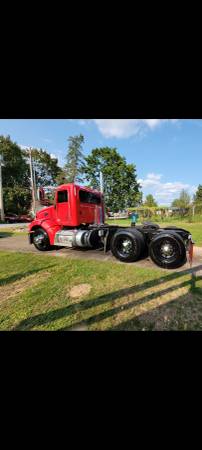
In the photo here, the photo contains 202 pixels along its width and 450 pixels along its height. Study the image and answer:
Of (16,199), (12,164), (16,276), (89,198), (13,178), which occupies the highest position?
(12,164)

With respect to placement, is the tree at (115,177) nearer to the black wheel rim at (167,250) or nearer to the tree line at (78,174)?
the tree line at (78,174)

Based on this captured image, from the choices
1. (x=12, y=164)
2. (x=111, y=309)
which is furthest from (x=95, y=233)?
(x=12, y=164)

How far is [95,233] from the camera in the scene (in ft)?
23.0

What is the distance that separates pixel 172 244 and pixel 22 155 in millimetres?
44015

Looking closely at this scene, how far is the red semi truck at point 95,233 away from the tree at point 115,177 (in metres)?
33.5

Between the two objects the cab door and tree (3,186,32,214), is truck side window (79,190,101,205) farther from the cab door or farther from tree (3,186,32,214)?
tree (3,186,32,214)

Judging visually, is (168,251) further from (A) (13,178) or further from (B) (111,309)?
(A) (13,178)

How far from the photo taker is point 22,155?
41469 millimetres

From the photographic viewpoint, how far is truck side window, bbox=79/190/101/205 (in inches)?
278

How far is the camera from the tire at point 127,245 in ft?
18.4

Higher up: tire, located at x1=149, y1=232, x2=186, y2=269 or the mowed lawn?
tire, located at x1=149, y1=232, x2=186, y2=269

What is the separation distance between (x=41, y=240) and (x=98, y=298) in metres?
4.81

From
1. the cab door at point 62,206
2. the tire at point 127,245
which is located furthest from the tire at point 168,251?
the cab door at point 62,206

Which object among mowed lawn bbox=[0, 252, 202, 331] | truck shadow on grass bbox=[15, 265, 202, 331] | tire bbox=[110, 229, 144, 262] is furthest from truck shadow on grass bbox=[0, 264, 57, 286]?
tire bbox=[110, 229, 144, 262]
